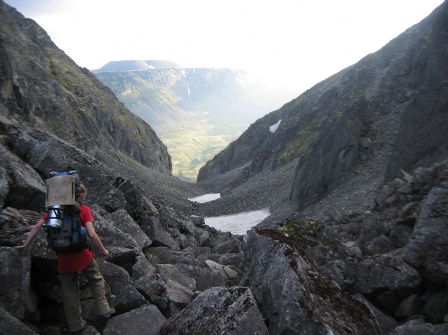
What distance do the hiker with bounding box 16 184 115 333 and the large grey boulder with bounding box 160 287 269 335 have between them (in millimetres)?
1752

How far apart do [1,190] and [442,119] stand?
25890mm

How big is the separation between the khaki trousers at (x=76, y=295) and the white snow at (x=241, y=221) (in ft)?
104

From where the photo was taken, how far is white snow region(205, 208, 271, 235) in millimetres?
41037

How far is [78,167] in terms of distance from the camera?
612 inches

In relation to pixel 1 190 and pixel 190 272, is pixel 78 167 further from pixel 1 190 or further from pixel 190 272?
pixel 190 272

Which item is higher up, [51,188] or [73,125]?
[73,125]

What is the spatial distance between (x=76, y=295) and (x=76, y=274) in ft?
1.51

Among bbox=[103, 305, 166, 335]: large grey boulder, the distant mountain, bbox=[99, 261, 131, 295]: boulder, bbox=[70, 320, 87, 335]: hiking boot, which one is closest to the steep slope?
bbox=[99, 261, 131, 295]: boulder

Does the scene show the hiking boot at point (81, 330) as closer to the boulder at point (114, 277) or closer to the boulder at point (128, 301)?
the boulder at point (128, 301)

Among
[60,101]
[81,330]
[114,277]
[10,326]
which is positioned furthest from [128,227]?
[60,101]

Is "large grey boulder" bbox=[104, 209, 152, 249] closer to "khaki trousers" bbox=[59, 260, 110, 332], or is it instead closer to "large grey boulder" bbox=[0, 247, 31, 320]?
"khaki trousers" bbox=[59, 260, 110, 332]

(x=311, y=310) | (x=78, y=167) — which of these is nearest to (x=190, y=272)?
(x=311, y=310)

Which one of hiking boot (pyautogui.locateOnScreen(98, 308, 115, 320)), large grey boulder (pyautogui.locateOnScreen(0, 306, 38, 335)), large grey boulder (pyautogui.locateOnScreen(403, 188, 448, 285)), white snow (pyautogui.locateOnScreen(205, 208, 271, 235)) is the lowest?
white snow (pyautogui.locateOnScreen(205, 208, 271, 235))

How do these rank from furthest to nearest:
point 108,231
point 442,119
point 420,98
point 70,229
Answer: point 420,98, point 442,119, point 108,231, point 70,229
